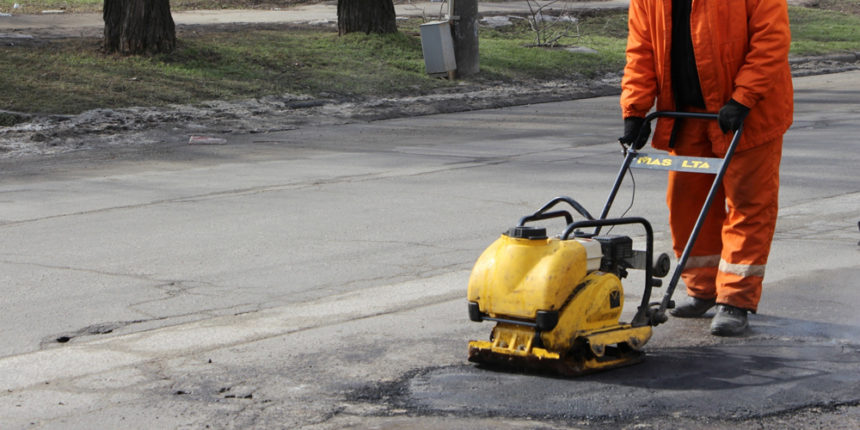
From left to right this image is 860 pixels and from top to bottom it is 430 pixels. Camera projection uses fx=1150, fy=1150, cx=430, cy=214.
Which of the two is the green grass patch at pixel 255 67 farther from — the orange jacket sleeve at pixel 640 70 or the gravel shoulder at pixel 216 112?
the orange jacket sleeve at pixel 640 70

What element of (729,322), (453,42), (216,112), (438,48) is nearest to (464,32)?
(453,42)

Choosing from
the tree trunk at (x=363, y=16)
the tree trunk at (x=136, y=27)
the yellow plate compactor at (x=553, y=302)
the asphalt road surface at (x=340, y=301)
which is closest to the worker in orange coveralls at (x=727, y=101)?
the asphalt road surface at (x=340, y=301)

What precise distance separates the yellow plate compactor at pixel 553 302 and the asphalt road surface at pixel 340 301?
0.12 meters

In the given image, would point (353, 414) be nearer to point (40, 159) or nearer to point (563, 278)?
point (563, 278)

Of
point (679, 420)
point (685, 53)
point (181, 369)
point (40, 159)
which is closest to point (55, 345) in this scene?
point (181, 369)

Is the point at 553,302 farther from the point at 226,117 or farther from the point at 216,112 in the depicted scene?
the point at 216,112

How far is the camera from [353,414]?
4.32m

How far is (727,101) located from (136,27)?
12.5m

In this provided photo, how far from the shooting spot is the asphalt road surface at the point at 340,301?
14.4 feet

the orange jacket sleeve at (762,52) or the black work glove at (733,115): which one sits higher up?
the orange jacket sleeve at (762,52)

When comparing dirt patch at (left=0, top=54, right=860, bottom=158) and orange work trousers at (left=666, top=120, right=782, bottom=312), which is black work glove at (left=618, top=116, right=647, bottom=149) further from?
dirt patch at (left=0, top=54, right=860, bottom=158)

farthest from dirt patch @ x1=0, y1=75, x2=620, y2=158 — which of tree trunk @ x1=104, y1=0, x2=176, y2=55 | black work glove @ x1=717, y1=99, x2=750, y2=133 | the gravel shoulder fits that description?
black work glove @ x1=717, y1=99, x2=750, y2=133

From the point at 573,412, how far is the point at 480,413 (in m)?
0.35

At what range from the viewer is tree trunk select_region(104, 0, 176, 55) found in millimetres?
16172
